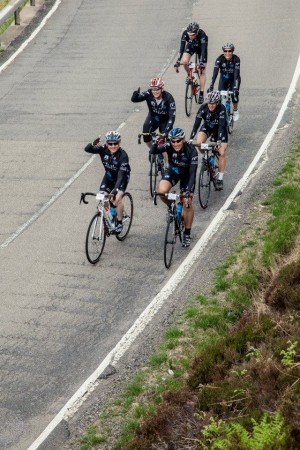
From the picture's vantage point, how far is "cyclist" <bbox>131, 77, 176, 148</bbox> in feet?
64.0

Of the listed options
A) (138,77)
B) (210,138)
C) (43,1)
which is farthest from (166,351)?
(43,1)

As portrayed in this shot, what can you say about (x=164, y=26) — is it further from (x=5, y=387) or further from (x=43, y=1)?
(x=5, y=387)

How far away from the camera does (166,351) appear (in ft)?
44.0

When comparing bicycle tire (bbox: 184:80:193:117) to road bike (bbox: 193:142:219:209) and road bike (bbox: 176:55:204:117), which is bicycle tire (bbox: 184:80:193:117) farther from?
road bike (bbox: 193:142:219:209)

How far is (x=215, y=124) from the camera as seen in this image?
19172 mm

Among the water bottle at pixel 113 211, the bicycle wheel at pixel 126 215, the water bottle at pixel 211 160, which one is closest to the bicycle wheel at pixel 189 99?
the water bottle at pixel 211 160

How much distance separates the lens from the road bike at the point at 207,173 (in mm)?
18625

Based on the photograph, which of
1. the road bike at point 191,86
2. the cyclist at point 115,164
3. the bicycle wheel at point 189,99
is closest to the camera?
the cyclist at point 115,164

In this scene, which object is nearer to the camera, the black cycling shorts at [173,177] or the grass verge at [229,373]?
the grass verge at [229,373]

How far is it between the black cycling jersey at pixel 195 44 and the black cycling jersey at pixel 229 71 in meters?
1.45

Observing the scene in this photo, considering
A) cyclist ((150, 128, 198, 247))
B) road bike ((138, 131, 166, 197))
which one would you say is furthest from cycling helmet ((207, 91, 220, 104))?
cyclist ((150, 128, 198, 247))

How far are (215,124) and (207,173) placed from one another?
1089 millimetres

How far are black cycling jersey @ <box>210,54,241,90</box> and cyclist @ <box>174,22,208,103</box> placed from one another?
1.30m

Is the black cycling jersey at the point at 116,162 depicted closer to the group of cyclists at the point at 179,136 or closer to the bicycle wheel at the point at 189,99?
the group of cyclists at the point at 179,136
